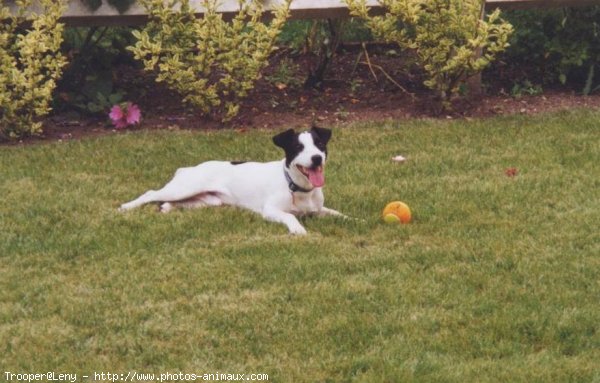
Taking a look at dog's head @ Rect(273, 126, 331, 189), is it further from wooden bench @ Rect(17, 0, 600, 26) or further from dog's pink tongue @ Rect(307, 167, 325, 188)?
wooden bench @ Rect(17, 0, 600, 26)

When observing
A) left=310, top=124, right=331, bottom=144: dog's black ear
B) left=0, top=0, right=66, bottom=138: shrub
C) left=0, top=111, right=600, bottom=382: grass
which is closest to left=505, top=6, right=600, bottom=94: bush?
left=0, top=111, right=600, bottom=382: grass

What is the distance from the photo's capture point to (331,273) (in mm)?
5516

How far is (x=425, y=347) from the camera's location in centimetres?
456

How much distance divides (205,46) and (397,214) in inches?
126

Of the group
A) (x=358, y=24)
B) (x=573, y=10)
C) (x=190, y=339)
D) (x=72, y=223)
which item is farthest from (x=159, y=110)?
(x=190, y=339)

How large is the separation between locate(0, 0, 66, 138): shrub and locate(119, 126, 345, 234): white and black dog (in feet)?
6.89

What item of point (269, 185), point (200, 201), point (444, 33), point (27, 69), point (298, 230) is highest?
point (444, 33)

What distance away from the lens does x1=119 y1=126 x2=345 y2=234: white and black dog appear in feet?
21.1

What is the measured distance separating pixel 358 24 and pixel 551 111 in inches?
111

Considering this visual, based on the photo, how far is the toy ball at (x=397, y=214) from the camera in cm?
642

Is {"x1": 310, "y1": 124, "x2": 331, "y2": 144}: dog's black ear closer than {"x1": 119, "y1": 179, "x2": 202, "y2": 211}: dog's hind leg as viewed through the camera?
Yes

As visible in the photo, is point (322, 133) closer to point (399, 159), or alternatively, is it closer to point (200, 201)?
point (200, 201)

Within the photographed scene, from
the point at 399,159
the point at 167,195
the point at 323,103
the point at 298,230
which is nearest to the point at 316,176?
the point at 298,230

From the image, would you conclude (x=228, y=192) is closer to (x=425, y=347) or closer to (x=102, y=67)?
(x=425, y=347)
